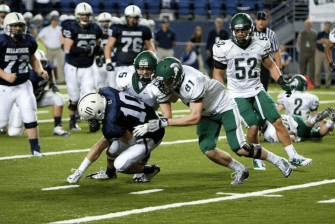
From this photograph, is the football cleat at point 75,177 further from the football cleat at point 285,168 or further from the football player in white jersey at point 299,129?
the football player in white jersey at point 299,129

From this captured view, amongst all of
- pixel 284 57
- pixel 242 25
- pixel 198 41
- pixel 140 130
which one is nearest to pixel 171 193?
pixel 140 130

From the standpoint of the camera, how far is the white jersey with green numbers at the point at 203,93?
5.08m

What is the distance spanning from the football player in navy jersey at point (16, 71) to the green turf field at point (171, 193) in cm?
56

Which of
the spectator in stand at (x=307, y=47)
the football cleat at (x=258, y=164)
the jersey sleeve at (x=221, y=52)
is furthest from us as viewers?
the spectator in stand at (x=307, y=47)

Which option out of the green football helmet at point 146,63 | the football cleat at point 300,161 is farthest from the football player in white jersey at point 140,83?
the football cleat at point 300,161

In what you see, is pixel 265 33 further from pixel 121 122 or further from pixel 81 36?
pixel 121 122

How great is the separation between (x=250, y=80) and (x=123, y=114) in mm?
1574

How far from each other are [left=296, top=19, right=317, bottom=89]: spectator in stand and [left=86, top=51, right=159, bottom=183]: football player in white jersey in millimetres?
11315

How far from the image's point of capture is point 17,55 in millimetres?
7086

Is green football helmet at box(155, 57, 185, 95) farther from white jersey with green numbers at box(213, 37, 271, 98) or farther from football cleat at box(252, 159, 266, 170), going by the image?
football cleat at box(252, 159, 266, 170)

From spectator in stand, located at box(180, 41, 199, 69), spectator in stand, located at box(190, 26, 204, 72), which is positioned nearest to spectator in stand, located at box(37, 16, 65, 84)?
spectator in stand, located at box(180, 41, 199, 69)

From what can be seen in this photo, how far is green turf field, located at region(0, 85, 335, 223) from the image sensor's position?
4344 mm

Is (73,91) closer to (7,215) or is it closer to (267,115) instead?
(267,115)

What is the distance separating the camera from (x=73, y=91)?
31.2 feet
